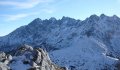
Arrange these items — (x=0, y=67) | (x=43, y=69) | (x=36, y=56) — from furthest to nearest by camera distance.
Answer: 1. (x=36, y=56)
2. (x=43, y=69)
3. (x=0, y=67)

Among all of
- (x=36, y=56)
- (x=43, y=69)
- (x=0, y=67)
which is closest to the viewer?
(x=0, y=67)

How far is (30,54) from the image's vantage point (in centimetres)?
10250

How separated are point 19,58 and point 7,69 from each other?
9409 mm

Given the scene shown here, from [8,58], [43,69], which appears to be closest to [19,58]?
[8,58]

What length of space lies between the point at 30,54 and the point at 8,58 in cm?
774

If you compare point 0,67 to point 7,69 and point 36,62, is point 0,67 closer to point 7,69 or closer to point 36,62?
point 7,69

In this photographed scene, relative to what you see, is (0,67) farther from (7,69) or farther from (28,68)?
(28,68)

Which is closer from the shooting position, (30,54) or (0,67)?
(0,67)

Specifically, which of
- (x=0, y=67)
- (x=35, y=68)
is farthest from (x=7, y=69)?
(x=35, y=68)

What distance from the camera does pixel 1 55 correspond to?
10450 centimetres

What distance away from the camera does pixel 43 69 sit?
315 feet

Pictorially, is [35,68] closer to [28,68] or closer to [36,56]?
[28,68]

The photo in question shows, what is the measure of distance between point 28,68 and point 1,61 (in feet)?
33.5

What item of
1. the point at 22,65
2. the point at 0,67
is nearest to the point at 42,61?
the point at 22,65
